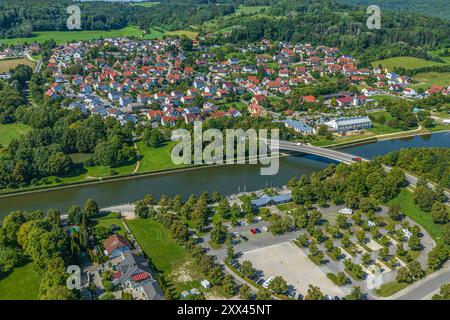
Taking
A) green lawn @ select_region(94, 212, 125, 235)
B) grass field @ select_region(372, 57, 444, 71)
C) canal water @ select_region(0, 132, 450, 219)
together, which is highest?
grass field @ select_region(372, 57, 444, 71)

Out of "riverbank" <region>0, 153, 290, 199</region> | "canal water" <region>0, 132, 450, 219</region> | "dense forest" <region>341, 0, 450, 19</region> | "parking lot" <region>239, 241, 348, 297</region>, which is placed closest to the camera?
"parking lot" <region>239, 241, 348, 297</region>

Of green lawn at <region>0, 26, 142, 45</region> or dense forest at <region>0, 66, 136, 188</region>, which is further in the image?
green lawn at <region>0, 26, 142, 45</region>

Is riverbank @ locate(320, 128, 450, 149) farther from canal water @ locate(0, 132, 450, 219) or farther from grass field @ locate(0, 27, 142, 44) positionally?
grass field @ locate(0, 27, 142, 44)

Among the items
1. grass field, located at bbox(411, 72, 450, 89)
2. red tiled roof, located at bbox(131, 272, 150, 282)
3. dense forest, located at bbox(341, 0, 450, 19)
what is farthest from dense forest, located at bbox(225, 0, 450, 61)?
red tiled roof, located at bbox(131, 272, 150, 282)

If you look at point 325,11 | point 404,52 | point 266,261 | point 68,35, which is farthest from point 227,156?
point 325,11

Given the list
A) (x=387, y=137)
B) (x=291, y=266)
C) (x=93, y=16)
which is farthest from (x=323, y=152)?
(x=93, y=16)

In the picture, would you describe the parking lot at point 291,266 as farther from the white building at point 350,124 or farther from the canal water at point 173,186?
the white building at point 350,124
